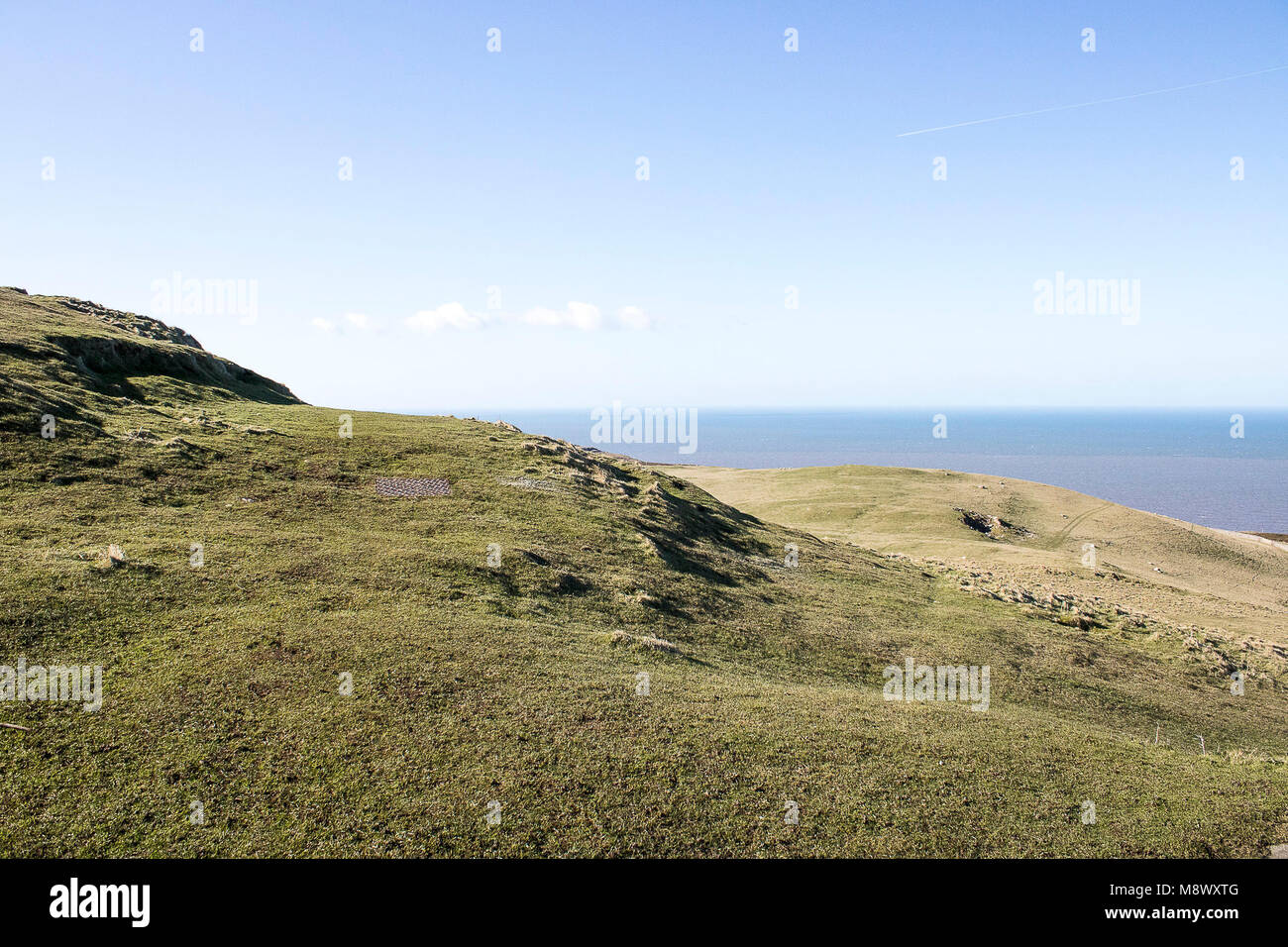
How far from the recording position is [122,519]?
75.2 ft

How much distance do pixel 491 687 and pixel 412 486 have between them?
19631mm

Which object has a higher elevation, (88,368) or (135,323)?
(135,323)

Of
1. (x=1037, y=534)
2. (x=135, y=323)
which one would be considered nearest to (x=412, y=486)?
(x=135, y=323)

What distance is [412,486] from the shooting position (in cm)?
3359

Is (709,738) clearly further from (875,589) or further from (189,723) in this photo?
(875,589)

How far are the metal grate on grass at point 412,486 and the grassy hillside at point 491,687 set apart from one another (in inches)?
34.0

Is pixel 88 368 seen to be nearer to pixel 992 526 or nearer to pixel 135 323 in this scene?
pixel 135 323

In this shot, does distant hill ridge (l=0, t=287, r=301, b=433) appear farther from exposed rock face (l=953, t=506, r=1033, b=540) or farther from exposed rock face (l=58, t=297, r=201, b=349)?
exposed rock face (l=953, t=506, r=1033, b=540)

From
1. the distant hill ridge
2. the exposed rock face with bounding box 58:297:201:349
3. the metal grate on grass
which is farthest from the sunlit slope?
the exposed rock face with bounding box 58:297:201:349

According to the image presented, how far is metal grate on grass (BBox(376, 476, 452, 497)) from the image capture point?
32.5 meters

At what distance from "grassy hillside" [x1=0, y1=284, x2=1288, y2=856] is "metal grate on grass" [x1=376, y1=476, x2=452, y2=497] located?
863mm

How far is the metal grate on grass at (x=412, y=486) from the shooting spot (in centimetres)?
3247
